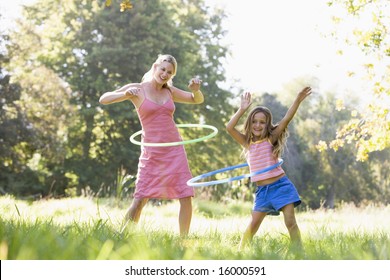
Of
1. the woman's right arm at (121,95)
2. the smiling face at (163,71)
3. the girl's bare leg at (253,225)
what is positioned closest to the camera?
the girl's bare leg at (253,225)

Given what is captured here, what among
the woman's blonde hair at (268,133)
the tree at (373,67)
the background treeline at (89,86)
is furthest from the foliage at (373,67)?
the background treeline at (89,86)

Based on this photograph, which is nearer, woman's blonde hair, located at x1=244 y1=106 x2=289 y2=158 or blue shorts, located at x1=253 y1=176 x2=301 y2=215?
blue shorts, located at x1=253 y1=176 x2=301 y2=215

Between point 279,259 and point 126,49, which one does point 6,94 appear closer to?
A: point 126,49

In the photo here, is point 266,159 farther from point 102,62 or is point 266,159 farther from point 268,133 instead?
point 102,62

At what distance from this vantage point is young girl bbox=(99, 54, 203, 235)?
499 centimetres

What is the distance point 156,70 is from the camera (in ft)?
16.7

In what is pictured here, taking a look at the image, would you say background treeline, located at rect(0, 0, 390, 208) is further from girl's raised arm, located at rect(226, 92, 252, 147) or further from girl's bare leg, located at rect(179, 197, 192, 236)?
girl's raised arm, located at rect(226, 92, 252, 147)

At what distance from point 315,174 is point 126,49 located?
15844 mm

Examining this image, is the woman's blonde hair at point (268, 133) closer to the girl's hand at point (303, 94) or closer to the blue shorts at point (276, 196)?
the blue shorts at point (276, 196)

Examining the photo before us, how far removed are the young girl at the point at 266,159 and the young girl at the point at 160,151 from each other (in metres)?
0.60

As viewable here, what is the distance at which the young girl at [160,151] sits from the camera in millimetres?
4988

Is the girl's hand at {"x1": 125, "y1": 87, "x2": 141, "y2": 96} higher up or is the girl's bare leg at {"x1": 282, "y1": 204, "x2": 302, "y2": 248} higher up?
the girl's hand at {"x1": 125, "y1": 87, "x2": 141, "y2": 96}

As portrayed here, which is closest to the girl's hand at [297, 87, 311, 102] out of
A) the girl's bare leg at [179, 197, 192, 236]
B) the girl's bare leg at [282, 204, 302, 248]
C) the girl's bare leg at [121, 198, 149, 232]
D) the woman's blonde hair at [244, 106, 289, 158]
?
the woman's blonde hair at [244, 106, 289, 158]

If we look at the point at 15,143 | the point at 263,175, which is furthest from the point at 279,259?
the point at 15,143
